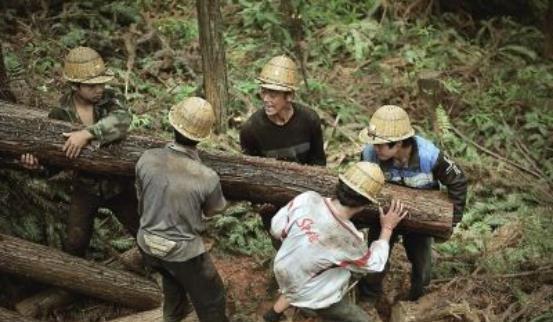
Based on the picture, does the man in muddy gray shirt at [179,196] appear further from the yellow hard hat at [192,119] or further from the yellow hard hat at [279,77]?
the yellow hard hat at [279,77]

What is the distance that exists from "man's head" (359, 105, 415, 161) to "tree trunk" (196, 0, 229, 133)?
160 inches

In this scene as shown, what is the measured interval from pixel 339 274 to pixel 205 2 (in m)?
5.00

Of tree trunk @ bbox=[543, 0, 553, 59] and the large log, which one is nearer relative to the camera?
the large log

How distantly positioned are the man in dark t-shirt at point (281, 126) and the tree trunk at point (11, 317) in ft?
8.16

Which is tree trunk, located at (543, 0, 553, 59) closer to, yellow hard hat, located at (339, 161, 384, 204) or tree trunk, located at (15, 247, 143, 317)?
yellow hard hat, located at (339, 161, 384, 204)

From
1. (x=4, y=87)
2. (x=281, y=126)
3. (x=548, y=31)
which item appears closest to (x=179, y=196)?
(x=281, y=126)

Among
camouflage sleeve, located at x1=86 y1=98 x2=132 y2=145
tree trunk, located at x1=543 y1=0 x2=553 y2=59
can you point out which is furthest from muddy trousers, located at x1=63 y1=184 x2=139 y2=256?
tree trunk, located at x1=543 y1=0 x2=553 y2=59

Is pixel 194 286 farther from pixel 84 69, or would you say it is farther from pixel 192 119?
pixel 84 69

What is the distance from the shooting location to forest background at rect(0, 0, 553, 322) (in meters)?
6.70

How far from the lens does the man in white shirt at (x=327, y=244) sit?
4.78 meters

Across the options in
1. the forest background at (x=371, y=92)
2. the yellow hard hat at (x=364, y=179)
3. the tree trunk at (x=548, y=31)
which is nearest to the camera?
the yellow hard hat at (x=364, y=179)

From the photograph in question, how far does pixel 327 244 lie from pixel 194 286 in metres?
1.35

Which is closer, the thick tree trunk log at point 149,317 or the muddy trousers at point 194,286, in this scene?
the muddy trousers at point 194,286

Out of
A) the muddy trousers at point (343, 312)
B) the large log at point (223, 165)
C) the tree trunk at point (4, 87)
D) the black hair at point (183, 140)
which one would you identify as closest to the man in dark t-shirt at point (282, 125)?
the large log at point (223, 165)
